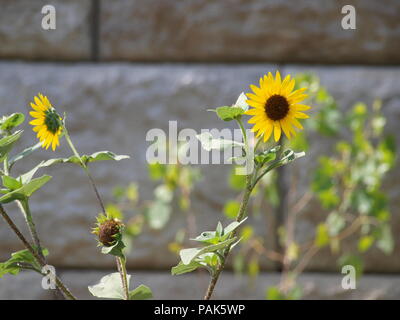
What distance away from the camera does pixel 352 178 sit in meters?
1.18

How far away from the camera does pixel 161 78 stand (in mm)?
1259

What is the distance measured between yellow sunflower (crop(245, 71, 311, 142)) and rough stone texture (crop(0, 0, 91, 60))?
3.10 feet

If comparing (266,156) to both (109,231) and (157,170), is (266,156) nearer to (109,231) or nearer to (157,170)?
(109,231)

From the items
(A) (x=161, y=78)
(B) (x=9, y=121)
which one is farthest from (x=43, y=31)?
(B) (x=9, y=121)

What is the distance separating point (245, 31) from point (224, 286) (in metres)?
0.49

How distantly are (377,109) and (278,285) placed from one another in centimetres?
38

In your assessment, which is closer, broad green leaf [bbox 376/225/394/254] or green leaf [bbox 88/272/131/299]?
green leaf [bbox 88/272/131/299]

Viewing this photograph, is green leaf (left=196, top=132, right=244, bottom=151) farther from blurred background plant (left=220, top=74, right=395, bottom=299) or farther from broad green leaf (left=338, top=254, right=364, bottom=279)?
broad green leaf (left=338, top=254, right=364, bottom=279)

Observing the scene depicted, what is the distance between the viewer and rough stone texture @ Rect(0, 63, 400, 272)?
125 centimetres

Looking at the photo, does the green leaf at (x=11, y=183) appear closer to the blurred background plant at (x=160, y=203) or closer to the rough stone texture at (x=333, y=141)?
the blurred background plant at (x=160, y=203)

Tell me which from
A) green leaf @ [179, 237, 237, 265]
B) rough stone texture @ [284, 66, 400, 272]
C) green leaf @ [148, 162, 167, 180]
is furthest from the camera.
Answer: rough stone texture @ [284, 66, 400, 272]

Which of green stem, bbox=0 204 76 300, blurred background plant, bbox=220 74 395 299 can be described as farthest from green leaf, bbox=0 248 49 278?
blurred background plant, bbox=220 74 395 299

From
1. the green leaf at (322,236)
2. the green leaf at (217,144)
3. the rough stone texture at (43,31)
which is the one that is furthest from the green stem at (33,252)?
the rough stone texture at (43,31)

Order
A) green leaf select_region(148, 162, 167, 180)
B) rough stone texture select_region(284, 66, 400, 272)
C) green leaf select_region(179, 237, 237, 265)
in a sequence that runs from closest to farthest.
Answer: green leaf select_region(179, 237, 237, 265) → green leaf select_region(148, 162, 167, 180) → rough stone texture select_region(284, 66, 400, 272)
